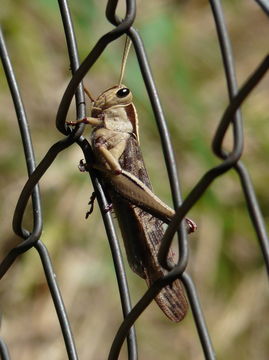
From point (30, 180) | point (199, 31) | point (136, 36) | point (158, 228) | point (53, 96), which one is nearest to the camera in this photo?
point (136, 36)

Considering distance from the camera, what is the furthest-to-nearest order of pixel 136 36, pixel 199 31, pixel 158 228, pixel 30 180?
1. pixel 199 31
2. pixel 158 228
3. pixel 30 180
4. pixel 136 36

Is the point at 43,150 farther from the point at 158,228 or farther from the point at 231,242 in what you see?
the point at 158,228

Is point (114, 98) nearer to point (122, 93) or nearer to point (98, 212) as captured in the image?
point (122, 93)

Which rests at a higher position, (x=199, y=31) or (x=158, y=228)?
(x=199, y=31)

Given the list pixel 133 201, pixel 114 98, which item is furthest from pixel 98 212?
pixel 133 201

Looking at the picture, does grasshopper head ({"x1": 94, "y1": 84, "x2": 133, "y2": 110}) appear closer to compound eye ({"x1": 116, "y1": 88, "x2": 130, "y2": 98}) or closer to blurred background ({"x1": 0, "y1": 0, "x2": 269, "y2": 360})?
compound eye ({"x1": 116, "y1": 88, "x2": 130, "y2": 98})

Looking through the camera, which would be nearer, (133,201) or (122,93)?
(133,201)

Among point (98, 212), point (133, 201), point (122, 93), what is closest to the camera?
point (133, 201)

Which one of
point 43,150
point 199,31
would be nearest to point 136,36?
point 43,150
